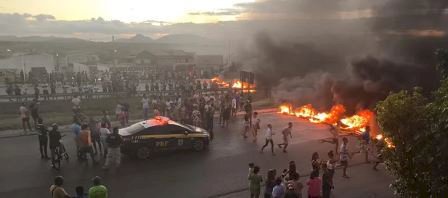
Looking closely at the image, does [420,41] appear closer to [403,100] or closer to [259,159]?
[259,159]

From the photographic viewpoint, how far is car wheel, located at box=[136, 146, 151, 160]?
14.6 meters

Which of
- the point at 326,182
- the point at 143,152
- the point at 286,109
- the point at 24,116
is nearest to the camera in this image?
the point at 326,182

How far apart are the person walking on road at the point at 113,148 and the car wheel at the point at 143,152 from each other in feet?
3.44

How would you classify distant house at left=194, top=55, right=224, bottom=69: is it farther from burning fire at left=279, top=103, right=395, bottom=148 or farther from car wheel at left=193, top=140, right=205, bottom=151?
car wheel at left=193, top=140, right=205, bottom=151

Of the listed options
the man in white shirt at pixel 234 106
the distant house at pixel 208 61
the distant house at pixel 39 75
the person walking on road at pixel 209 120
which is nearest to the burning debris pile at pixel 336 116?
the man in white shirt at pixel 234 106

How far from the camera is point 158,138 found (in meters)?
14.9

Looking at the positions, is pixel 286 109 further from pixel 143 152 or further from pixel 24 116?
pixel 24 116

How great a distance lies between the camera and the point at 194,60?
201 feet

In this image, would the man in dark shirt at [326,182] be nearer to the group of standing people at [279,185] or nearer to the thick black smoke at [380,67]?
the group of standing people at [279,185]

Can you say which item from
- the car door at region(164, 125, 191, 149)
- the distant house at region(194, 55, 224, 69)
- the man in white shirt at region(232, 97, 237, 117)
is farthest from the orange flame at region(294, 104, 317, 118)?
the distant house at region(194, 55, 224, 69)

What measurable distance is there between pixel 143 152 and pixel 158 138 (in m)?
0.72

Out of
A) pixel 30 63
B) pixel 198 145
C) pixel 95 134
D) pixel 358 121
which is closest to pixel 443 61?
pixel 358 121

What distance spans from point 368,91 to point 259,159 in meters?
10.4

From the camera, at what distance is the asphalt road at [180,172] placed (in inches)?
470
